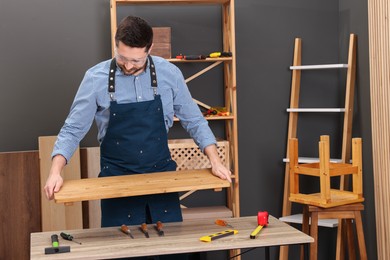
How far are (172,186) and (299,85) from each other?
278 centimetres

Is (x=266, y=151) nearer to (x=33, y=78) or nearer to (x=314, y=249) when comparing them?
(x=314, y=249)

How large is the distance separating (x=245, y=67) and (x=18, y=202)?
2130 mm

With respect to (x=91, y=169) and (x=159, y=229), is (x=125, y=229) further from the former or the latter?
(x=91, y=169)

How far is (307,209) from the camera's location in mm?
4535

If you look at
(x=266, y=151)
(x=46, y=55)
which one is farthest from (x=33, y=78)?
(x=266, y=151)

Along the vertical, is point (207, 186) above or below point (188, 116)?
below

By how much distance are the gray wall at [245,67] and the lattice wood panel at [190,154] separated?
0.38 meters

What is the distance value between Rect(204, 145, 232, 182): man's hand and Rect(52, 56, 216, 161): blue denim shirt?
5 cm

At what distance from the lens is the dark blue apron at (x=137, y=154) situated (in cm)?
354

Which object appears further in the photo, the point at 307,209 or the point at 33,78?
the point at 33,78

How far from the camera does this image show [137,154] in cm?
364

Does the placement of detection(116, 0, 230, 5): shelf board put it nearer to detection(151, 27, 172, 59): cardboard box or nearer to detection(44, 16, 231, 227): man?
detection(151, 27, 172, 59): cardboard box

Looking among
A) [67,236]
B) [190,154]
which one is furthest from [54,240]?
[190,154]

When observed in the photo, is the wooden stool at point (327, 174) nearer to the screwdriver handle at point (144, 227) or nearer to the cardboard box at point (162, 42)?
the cardboard box at point (162, 42)
